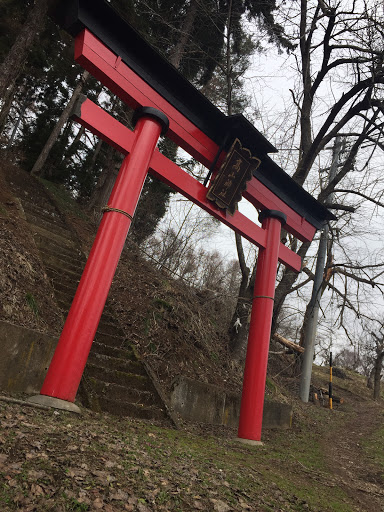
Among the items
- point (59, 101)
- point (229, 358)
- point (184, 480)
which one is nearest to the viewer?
point (184, 480)

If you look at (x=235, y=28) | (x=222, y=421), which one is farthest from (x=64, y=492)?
(x=235, y=28)

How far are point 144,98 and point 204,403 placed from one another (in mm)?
4810

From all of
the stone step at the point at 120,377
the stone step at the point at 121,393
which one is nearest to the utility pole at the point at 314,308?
the stone step at the point at 120,377

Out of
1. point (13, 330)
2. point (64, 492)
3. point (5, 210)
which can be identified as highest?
point (5, 210)

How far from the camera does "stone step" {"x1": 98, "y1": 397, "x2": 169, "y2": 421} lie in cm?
452

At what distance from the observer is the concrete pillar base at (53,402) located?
364 centimetres

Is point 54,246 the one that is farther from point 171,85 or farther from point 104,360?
point 171,85

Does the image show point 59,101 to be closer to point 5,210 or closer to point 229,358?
point 5,210

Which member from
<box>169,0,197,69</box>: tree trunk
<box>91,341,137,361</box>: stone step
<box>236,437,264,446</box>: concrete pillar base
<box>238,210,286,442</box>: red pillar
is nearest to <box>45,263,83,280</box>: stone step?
<box>91,341,137,361</box>: stone step

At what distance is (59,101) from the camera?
51.0ft

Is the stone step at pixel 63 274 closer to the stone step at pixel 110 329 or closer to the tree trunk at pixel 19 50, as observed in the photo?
the stone step at pixel 110 329

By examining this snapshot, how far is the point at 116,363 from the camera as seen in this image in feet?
17.4

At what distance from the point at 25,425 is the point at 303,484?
2775 mm

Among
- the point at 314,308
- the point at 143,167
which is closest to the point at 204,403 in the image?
the point at 143,167
